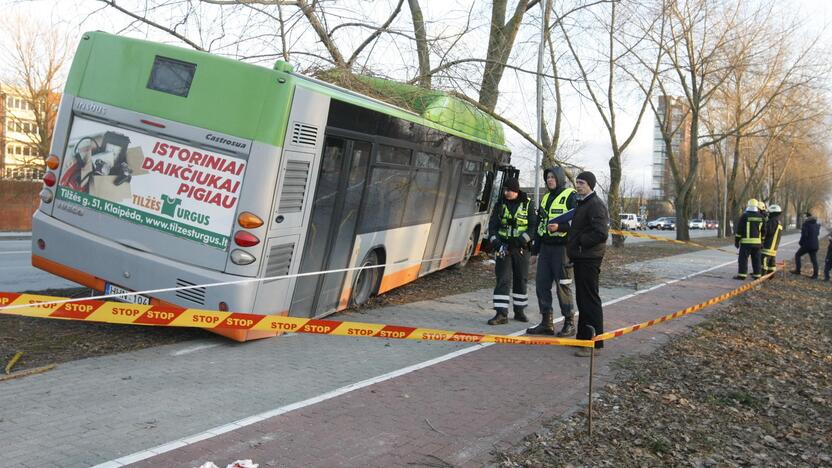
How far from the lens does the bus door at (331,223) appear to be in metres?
7.46

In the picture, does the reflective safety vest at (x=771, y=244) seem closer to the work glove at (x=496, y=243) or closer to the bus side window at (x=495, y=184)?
the bus side window at (x=495, y=184)

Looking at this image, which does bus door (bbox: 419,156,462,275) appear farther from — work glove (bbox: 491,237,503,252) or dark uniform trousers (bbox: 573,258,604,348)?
dark uniform trousers (bbox: 573,258,604,348)

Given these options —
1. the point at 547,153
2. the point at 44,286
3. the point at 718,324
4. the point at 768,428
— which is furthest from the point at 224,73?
the point at 547,153

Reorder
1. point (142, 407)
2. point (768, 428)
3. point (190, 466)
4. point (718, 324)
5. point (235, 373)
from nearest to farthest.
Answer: point (190, 466), point (142, 407), point (768, 428), point (235, 373), point (718, 324)

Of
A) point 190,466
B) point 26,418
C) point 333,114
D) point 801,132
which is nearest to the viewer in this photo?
point 190,466

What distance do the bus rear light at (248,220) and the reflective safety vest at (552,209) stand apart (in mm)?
3422

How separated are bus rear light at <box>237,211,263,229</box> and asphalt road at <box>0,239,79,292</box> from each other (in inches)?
206

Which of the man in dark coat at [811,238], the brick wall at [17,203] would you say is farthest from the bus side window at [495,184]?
the brick wall at [17,203]

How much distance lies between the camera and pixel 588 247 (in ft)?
23.8

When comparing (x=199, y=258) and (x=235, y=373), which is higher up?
(x=199, y=258)

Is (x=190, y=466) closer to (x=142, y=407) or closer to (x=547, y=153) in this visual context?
(x=142, y=407)

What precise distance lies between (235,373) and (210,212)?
1.60 metres

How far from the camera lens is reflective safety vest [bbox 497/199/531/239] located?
866cm

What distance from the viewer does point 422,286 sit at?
12.7 meters
